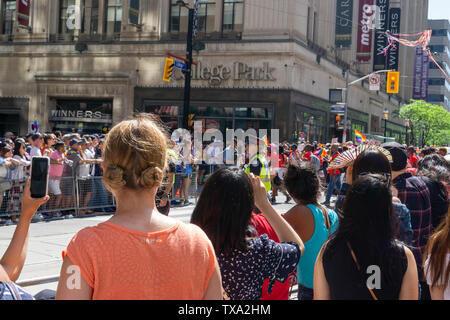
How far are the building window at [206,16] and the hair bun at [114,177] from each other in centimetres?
2987

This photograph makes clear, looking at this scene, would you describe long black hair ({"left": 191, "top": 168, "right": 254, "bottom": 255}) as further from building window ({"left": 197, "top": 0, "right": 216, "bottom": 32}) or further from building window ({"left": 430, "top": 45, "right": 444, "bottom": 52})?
building window ({"left": 430, "top": 45, "right": 444, "bottom": 52})

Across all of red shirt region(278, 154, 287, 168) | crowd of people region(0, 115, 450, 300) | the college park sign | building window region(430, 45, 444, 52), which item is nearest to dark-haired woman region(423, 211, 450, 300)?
crowd of people region(0, 115, 450, 300)

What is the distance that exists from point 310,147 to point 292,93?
11.0 m

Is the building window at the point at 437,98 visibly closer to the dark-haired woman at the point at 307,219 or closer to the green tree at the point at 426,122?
the green tree at the point at 426,122

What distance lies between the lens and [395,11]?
4053 cm

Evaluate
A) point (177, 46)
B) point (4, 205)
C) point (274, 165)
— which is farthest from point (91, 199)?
point (177, 46)

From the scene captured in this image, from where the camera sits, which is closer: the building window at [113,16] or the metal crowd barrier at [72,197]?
the metal crowd barrier at [72,197]

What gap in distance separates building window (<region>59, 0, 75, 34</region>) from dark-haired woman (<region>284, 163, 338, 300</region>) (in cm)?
3164

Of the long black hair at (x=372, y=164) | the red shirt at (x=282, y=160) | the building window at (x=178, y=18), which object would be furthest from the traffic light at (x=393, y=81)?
the long black hair at (x=372, y=164)

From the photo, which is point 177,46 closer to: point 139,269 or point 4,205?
point 4,205

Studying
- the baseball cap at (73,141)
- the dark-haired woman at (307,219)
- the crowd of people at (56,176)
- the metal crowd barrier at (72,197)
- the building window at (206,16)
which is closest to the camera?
the dark-haired woman at (307,219)

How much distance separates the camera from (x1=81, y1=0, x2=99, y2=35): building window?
32.9m

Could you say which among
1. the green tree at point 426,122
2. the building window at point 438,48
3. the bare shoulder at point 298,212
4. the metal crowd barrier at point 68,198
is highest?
the building window at point 438,48

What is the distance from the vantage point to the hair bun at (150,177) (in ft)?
6.69
